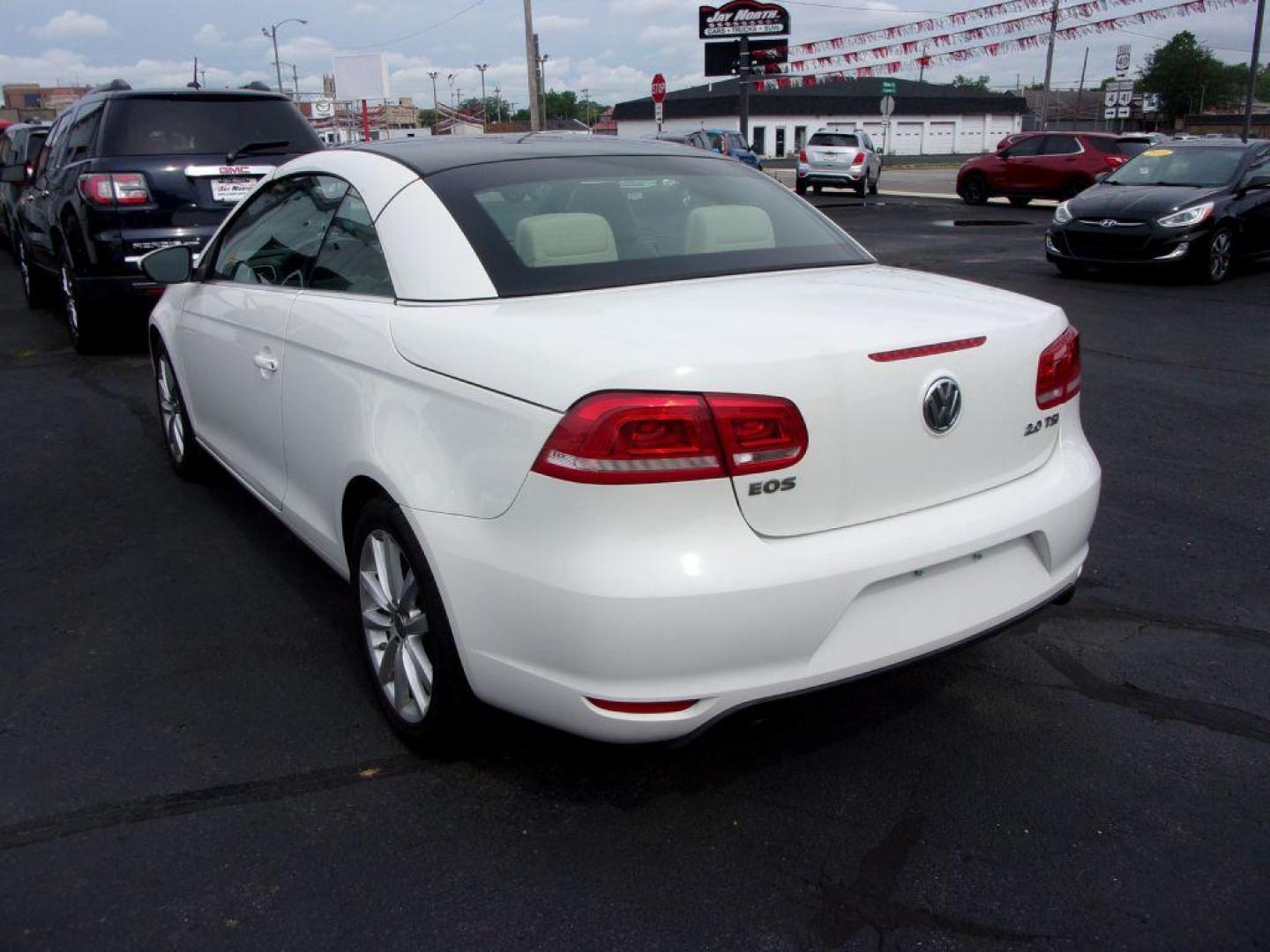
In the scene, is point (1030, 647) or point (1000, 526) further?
point (1030, 647)

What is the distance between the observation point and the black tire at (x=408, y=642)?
108 inches

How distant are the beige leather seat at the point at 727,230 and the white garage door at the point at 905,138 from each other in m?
79.8

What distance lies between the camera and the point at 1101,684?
3.36 meters

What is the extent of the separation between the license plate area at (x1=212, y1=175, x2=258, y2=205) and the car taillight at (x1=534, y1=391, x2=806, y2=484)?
6.48m

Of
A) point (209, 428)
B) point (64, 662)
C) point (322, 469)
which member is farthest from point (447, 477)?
point (209, 428)

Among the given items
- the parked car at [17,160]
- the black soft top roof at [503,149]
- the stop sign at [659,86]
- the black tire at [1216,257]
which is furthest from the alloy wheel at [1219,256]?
the stop sign at [659,86]

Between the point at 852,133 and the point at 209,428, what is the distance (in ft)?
83.9

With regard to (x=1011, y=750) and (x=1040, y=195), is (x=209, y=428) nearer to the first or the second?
(x=1011, y=750)

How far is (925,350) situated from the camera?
2.54m

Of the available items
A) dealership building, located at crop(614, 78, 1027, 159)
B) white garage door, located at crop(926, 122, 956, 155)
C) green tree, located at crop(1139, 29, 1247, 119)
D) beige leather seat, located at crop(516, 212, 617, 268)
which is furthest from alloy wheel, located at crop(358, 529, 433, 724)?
green tree, located at crop(1139, 29, 1247, 119)

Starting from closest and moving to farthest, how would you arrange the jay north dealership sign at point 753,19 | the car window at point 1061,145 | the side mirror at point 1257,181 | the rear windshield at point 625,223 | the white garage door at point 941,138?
the rear windshield at point 625,223 → the side mirror at point 1257,181 → the car window at point 1061,145 → the jay north dealership sign at point 753,19 → the white garage door at point 941,138

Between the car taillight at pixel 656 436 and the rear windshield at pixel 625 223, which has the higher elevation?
the rear windshield at pixel 625 223

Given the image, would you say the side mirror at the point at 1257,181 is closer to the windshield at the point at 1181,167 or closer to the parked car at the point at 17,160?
the windshield at the point at 1181,167

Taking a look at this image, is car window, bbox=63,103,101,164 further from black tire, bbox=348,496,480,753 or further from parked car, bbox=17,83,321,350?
black tire, bbox=348,496,480,753
